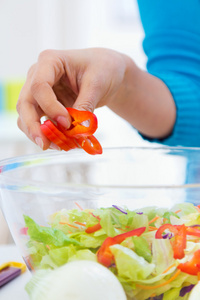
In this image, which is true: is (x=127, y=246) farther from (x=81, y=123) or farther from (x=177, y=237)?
(x=81, y=123)

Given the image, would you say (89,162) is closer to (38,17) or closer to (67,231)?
(67,231)

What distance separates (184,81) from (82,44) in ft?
7.03

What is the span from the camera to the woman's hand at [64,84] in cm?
65

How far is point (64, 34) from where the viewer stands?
131 inches

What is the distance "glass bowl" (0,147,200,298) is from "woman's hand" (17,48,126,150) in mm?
76

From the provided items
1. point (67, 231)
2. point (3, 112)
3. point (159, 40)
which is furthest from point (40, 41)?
point (67, 231)

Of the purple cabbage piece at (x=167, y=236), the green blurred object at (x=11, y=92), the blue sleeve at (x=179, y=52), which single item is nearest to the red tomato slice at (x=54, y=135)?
the purple cabbage piece at (x=167, y=236)

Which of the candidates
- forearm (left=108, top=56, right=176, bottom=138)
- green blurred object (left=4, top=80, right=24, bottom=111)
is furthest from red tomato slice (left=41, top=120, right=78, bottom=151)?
green blurred object (left=4, top=80, right=24, bottom=111)

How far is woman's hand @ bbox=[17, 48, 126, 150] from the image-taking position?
650 mm

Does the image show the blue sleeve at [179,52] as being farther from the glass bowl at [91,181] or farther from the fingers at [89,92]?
the fingers at [89,92]

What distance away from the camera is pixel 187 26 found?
1.39 meters

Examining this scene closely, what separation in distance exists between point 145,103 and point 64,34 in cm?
236

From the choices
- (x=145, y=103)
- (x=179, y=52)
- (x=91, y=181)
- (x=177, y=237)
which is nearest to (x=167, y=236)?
(x=177, y=237)

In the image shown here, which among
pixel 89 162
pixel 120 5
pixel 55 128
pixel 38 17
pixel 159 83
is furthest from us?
pixel 120 5
